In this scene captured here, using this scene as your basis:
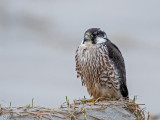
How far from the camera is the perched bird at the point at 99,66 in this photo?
260 inches

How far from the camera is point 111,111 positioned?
540 cm

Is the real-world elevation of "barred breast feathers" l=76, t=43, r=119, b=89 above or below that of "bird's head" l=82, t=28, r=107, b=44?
below

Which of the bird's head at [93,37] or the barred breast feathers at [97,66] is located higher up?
the bird's head at [93,37]

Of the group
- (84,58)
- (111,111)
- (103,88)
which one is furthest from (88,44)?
(111,111)

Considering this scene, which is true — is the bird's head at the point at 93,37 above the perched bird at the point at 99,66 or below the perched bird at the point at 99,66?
above

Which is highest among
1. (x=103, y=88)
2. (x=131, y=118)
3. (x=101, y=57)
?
(x=101, y=57)

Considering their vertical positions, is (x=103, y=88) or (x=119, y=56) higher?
(x=119, y=56)

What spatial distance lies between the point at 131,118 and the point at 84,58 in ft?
4.85

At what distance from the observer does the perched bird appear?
6605mm

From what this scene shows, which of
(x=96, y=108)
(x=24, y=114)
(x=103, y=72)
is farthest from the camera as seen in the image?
(x=103, y=72)

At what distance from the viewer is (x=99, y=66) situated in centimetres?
657

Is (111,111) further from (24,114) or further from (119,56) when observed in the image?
(119,56)

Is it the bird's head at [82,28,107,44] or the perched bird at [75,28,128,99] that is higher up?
the bird's head at [82,28,107,44]

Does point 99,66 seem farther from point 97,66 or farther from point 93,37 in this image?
point 93,37
